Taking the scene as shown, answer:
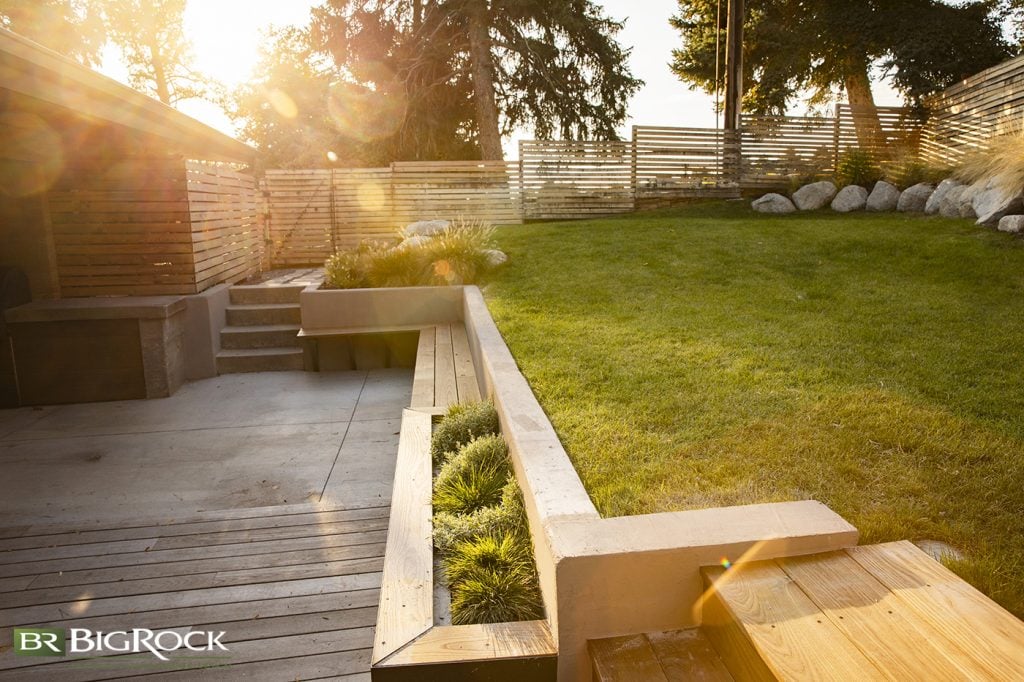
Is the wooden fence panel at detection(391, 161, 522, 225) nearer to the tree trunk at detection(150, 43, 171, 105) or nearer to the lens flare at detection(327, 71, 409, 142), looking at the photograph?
the lens flare at detection(327, 71, 409, 142)

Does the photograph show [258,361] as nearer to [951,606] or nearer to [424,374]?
[424,374]

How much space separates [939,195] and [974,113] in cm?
440

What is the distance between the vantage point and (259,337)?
770cm

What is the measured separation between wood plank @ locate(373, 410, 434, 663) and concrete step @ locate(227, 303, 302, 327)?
16.6 ft

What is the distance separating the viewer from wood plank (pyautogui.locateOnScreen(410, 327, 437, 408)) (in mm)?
4406

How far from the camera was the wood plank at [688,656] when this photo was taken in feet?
5.51

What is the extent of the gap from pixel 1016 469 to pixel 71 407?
740 cm

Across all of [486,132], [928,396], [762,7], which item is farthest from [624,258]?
[762,7]

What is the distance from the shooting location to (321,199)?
12445 mm

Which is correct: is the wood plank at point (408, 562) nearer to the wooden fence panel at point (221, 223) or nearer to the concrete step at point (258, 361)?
the concrete step at point (258, 361)

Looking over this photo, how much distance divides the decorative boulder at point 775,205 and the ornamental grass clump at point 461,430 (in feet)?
28.9

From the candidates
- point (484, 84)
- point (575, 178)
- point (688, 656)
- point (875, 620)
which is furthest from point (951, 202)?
point (484, 84)

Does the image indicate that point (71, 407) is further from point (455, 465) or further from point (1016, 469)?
point (1016, 469)

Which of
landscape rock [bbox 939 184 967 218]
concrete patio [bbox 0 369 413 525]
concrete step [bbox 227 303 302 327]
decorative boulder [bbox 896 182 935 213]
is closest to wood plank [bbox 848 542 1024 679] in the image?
concrete patio [bbox 0 369 413 525]
